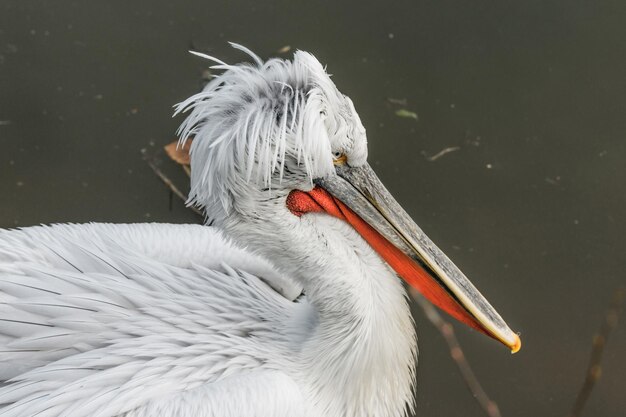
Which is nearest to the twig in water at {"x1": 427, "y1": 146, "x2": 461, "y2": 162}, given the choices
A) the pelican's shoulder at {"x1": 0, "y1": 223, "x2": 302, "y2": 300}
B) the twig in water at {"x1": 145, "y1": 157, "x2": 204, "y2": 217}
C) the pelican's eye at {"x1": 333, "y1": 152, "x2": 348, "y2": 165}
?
the twig in water at {"x1": 145, "y1": 157, "x2": 204, "y2": 217}

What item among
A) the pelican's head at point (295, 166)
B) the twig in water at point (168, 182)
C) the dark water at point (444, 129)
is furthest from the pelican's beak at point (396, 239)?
the twig in water at point (168, 182)

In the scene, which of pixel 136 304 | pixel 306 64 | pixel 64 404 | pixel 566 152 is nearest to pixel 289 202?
pixel 306 64

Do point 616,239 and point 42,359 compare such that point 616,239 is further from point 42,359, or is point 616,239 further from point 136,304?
point 42,359

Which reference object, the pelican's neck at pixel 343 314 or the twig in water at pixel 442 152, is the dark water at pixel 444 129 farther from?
the pelican's neck at pixel 343 314

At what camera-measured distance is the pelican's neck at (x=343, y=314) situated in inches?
75.3

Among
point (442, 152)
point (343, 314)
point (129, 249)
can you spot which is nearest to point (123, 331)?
point (129, 249)

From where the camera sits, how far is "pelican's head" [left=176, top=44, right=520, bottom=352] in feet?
5.80

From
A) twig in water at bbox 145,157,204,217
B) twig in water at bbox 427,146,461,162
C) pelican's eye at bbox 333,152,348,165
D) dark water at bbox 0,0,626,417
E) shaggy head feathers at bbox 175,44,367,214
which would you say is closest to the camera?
shaggy head feathers at bbox 175,44,367,214

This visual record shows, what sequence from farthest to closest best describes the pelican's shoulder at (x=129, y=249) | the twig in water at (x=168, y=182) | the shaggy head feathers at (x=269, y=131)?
the twig in water at (x=168, y=182) → the pelican's shoulder at (x=129, y=249) → the shaggy head feathers at (x=269, y=131)

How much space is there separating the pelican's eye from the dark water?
A: 1370 mm

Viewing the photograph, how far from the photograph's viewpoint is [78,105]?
12.0ft

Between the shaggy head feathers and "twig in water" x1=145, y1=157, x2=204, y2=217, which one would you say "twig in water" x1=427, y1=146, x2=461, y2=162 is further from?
the shaggy head feathers

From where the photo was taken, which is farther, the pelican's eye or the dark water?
the dark water

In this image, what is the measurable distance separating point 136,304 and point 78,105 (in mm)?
1916
